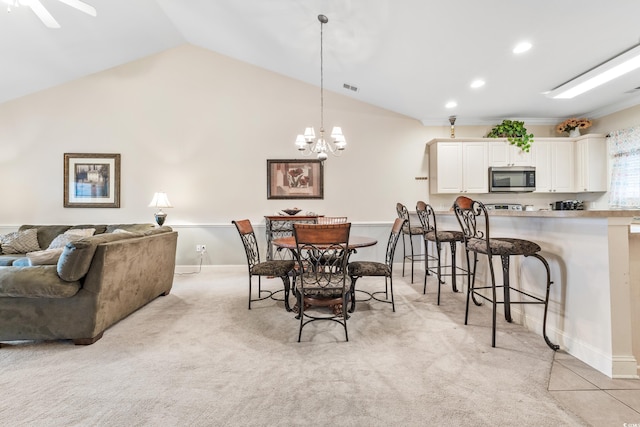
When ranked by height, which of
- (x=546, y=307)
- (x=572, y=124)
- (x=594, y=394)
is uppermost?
(x=572, y=124)

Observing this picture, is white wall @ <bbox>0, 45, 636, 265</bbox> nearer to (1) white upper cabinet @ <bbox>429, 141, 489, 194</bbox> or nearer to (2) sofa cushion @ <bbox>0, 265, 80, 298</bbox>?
(1) white upper cabinet @ <bbox>429, 141, 489, 194</bbox>

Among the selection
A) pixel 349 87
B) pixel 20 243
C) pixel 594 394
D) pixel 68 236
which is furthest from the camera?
pixel 349 87

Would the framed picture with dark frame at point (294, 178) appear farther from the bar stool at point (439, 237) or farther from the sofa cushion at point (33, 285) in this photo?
the sofa cushion at point (33, 285)

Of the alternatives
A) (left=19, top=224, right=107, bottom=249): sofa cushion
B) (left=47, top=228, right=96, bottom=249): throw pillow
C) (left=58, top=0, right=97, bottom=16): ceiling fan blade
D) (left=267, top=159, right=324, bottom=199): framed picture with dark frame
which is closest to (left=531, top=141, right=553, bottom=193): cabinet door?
(left=267, top=159, right=324, bottom=199): framed picture with dark frame

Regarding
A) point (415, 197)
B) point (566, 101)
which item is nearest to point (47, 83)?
point (415, 197)

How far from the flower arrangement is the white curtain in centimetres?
38

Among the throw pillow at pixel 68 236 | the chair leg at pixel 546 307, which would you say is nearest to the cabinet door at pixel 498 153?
the chair leg at pixel 546 307

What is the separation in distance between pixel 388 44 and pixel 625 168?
395 centimetres

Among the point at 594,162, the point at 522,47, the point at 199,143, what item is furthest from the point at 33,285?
the point at 594,162

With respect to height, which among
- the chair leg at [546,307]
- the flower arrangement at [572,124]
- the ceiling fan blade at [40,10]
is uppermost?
the ceiling fan blade at [40,10]

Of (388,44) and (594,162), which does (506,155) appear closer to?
(594,162)

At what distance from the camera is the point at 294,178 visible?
4875 mm

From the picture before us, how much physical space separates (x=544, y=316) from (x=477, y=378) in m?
0.84

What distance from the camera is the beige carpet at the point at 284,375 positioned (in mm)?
1399
